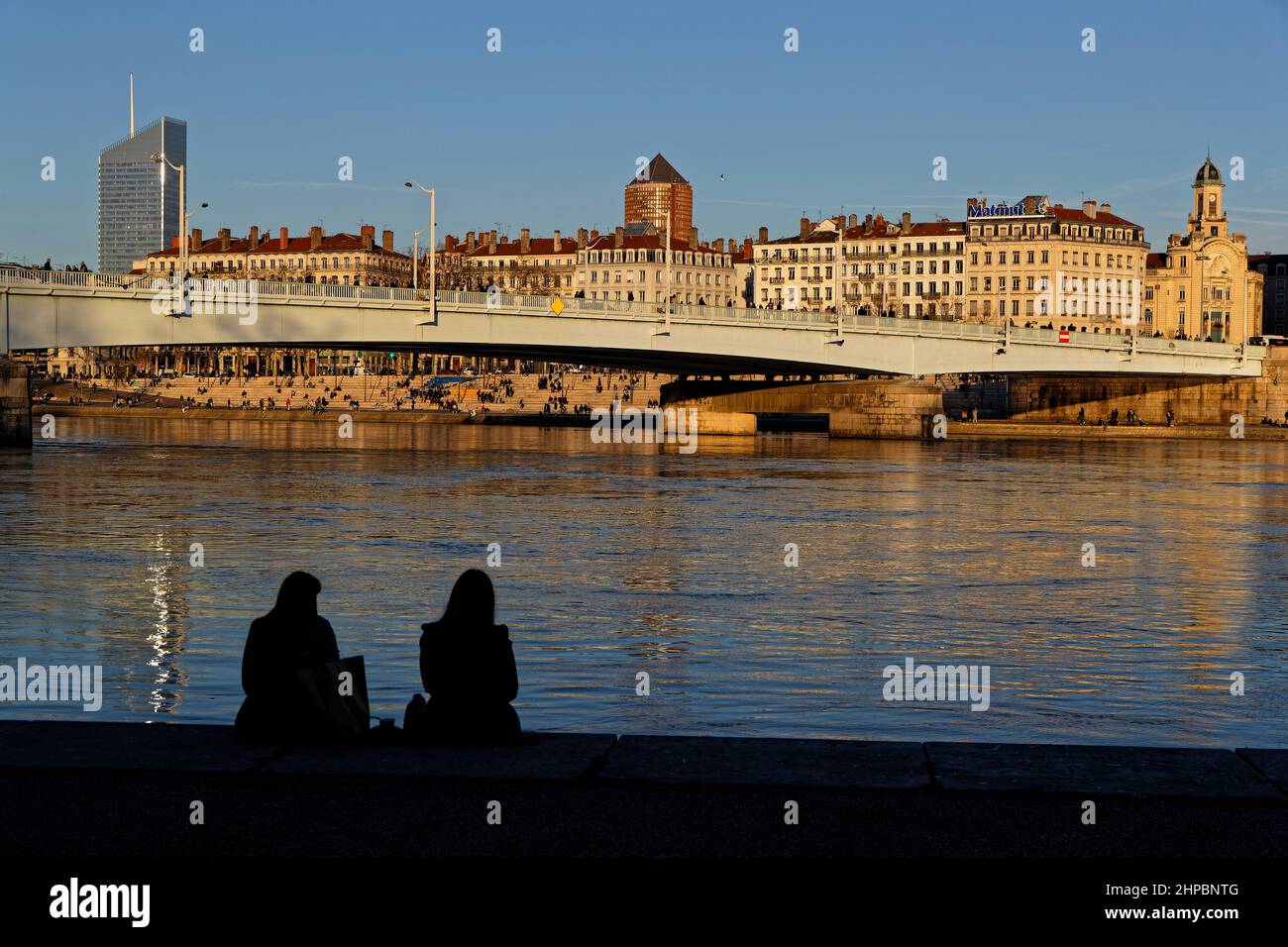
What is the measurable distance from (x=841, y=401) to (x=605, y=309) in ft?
84.2

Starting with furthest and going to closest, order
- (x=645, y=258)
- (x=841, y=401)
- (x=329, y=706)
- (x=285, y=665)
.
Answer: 1. (x=645, y=258)
2. (x=841, y=401)
3. (x=285, y=665)
4. (x=329, y=706)

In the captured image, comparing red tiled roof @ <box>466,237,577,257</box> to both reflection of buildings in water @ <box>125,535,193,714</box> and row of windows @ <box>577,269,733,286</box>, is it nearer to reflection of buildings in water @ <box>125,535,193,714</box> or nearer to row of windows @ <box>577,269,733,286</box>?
row of windows @ <box>577,269,733,286</box>

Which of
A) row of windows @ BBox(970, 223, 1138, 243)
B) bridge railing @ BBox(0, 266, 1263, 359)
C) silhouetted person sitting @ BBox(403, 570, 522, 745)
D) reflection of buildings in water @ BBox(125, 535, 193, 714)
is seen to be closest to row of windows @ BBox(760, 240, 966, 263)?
row of windows @ BBox(970, 223, 1138, 243)

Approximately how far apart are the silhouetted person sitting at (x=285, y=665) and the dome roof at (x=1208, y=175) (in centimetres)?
16550

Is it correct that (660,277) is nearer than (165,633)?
No

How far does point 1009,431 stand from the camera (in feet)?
309

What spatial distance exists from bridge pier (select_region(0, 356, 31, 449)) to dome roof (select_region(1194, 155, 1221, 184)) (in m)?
128

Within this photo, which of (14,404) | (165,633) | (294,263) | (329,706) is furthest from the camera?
(294,263)

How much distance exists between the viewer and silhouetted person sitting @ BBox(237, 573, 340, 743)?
769 centimetres

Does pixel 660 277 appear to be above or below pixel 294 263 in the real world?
below

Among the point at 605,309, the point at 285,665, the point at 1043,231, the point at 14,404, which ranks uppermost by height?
the point at 1043,231

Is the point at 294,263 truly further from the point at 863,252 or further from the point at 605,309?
the point at 605,309

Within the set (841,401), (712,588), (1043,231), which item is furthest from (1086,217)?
(712,588)

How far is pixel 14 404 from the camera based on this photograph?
57.8 meters
